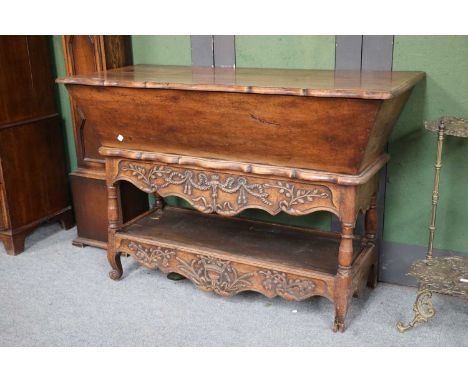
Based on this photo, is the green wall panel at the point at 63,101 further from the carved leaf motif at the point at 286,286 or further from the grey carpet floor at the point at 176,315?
the carved leaf motif at the point at 286,286

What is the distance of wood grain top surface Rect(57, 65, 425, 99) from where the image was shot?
2.10 metres

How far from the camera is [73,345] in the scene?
2.50m

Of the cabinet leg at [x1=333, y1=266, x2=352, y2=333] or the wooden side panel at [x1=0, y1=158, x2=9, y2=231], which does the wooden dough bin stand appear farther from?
the wooden side panel at [x1=0, y1=158, x2=9, y2=231]

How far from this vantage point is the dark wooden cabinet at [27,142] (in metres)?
3.27

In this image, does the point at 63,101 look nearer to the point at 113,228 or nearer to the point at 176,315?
the point at 113,228

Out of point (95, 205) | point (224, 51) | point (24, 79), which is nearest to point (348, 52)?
point (224, 51)

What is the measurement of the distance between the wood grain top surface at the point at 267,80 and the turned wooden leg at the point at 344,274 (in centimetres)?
59

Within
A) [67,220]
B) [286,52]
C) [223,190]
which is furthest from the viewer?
[67,220]

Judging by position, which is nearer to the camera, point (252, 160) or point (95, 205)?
point (252, 160)

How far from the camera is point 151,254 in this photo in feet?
9.55

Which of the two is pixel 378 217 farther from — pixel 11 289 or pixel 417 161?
pixel 11 289

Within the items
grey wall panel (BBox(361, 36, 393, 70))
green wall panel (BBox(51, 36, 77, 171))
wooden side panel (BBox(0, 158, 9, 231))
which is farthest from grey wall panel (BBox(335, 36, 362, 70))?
wooden side panel (BBox(0, 158, 9, 231))

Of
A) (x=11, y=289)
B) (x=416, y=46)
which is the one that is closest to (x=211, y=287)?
(x=11, y=289)

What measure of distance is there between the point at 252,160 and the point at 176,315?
0.88 metres
